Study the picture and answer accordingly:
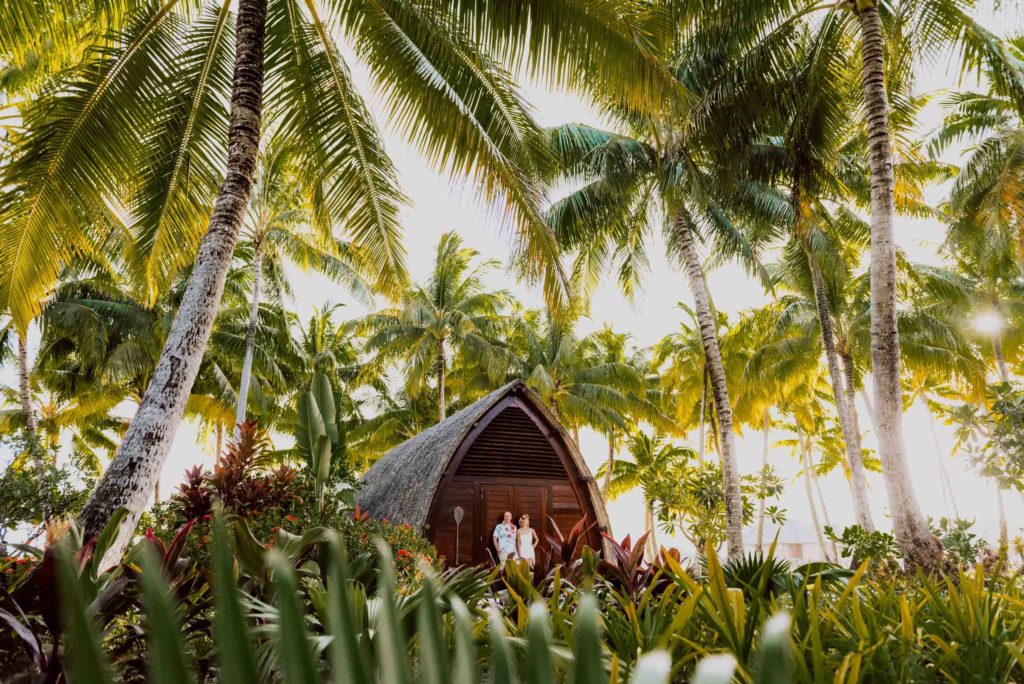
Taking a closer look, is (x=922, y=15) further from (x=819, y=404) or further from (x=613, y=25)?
(x=819, y=404)

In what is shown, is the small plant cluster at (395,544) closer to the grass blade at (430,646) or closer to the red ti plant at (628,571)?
the red ti plant at (628,571)

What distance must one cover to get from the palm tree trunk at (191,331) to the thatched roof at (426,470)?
5.25 meters

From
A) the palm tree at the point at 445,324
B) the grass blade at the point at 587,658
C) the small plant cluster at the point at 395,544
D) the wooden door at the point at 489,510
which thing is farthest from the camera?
the palm tree at the point at 445,324

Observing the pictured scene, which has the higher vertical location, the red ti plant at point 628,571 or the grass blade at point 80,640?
the grass blade at point 80,640

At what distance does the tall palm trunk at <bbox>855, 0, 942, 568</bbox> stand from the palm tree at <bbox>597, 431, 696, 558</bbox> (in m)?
19.5

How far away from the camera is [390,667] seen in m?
0.63

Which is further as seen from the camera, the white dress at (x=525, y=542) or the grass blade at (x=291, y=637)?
the white dress at (x=525, y=542)

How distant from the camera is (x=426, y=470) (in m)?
11.1

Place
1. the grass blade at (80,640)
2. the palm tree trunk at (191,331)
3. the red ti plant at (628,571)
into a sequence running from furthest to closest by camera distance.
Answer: the palm tree trunk at (191,331)
the red ti plant at (628,571)
the grass blade at (80,640)

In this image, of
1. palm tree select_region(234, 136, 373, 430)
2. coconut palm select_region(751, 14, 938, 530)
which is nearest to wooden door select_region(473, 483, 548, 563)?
coconut palm select_region(751, 14, 938, 530)

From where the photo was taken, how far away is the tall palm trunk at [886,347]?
7566mm

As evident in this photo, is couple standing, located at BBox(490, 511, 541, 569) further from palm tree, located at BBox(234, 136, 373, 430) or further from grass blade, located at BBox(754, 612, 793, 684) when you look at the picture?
palm tree, located at BBox(234, 136, 373, 430)

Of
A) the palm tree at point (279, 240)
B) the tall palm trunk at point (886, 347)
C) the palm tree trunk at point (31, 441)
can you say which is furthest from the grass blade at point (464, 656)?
the palm tree at point (279, 240)

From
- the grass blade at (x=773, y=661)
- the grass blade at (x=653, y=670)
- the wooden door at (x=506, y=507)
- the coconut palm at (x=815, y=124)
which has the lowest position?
the grass blade at (x=653, y=670)
